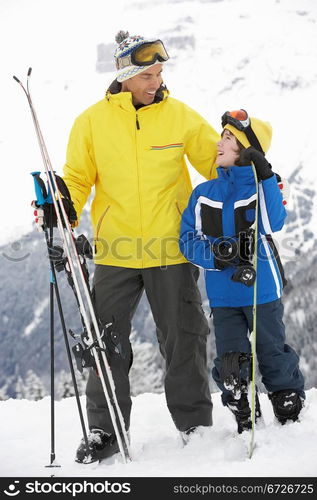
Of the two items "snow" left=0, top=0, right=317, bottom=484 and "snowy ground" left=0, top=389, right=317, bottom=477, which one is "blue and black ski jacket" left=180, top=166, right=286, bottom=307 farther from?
"snow" left=0, top=0, right=317, bottom=484

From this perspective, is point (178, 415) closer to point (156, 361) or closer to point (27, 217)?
point (156, 361)

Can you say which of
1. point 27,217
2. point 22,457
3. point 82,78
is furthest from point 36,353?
point 82,78

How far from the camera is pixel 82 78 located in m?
118

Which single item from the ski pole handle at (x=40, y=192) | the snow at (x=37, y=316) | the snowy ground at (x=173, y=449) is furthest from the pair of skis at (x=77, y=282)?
the snow at (x=37, y=316)

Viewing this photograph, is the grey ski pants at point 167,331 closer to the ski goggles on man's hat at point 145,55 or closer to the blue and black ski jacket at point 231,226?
the blue and black ski jacket at point 231,226

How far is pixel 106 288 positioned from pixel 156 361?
27.9 metres

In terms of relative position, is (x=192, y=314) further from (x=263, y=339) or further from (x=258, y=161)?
(x=258, y=161)

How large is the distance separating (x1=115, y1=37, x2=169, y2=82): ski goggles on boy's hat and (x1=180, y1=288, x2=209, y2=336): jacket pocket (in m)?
1.27

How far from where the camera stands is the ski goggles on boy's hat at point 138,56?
11.1 ft

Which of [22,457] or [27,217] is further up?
[22,457]

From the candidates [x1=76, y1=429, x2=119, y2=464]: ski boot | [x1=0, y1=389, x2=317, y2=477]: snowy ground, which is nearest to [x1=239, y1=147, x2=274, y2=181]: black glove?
[x1=0, y1=389, x2=317, y2=477]: snowy ground

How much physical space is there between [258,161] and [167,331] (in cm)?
111

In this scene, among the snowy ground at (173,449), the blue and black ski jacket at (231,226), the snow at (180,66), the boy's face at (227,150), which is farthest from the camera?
the snow at (180,66)

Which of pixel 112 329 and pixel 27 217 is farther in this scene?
pixel 27 217
